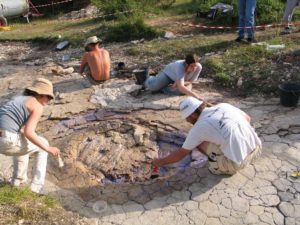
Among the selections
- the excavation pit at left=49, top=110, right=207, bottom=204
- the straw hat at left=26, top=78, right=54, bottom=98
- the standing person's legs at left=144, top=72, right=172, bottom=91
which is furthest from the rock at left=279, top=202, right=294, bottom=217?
the standing person's legs at left=144, top=72, right=172, bottom=91

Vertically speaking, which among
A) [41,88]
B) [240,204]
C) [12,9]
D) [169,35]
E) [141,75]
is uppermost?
[41,88]

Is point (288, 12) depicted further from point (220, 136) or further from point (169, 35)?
point (220, 136)

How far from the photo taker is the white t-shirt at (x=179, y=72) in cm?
607

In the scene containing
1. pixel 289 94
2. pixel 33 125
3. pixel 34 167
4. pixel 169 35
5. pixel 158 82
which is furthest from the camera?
pixel 169 35

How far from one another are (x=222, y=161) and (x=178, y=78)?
6.95 ft

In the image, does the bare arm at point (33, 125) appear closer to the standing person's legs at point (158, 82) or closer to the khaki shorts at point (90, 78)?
the standing person's legs at point (158, 82)

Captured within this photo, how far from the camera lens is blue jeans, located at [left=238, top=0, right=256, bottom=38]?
25.5ft

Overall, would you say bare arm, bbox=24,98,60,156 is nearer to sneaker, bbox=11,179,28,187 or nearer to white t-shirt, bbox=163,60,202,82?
sneaker, bbox=11,179,28,187

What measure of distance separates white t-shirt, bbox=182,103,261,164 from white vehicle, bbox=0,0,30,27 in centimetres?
1085

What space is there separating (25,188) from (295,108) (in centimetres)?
388

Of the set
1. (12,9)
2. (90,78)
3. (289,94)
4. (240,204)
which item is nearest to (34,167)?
(240,204)

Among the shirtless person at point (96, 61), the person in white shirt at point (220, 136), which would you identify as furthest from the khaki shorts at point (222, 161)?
the shirtless person at point (96, 61)

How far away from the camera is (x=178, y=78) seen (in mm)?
6066

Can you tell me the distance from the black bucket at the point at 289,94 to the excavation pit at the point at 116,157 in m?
1.68
